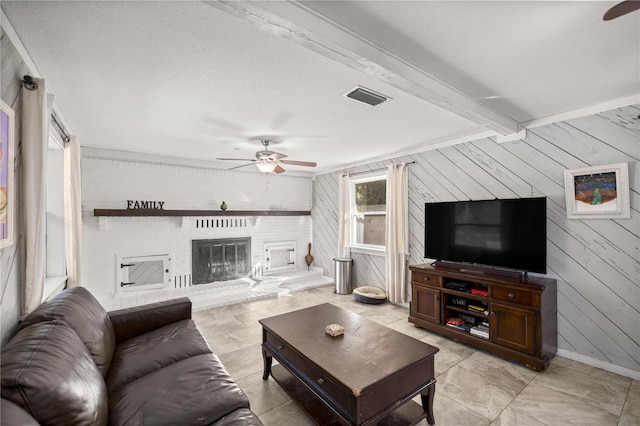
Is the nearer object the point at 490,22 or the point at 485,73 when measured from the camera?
the point at 490,22

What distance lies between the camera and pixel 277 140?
3752 millimetres

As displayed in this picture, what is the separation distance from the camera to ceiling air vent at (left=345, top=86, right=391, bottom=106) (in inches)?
90.8

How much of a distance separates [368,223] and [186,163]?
3.41m

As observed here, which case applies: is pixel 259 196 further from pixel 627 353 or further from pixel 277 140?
pixel 627 353

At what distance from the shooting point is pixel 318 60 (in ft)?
6.10

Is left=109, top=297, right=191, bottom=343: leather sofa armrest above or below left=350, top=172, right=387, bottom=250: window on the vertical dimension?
below

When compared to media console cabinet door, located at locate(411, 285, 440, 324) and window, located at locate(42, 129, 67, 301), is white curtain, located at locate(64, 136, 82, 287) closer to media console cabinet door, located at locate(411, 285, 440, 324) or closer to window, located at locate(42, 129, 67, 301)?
window, located at locate(42, 129, 67, 301)

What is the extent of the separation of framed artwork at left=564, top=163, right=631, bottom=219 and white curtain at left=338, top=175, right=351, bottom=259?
10.6 ft

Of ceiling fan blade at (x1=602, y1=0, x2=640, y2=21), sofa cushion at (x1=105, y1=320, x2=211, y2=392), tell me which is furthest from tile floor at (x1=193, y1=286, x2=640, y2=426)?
ceiling fan blade at (x1=602, y1=0, x2=640, y2=21)

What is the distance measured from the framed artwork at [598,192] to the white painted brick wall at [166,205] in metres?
4.64

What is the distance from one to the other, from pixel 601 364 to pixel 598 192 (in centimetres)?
161

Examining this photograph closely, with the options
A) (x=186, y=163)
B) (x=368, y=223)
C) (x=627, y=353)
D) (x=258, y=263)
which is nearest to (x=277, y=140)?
(x=186, y=163)

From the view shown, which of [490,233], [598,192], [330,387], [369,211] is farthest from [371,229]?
[330,387]

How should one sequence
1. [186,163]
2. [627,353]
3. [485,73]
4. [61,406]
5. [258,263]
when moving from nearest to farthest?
[61,406] < [485,73] < [627,353] < [186,163] < [258,263]
